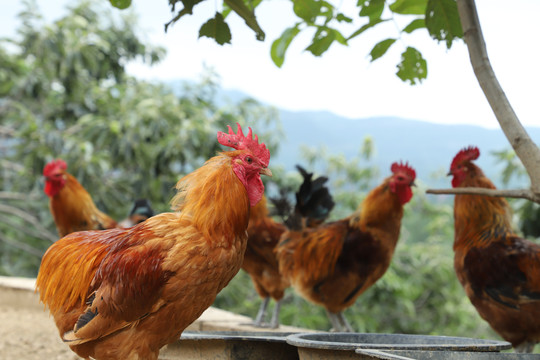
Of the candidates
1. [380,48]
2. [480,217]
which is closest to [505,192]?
[380,48]

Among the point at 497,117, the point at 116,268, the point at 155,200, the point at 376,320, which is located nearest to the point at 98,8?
the point at 155,200

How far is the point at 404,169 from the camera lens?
4.05 m

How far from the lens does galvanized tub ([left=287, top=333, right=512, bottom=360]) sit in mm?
1597

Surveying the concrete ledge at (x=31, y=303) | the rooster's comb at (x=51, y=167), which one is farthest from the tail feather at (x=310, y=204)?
the rooster's comb at (x=51, y=167)

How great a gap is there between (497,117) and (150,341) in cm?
137

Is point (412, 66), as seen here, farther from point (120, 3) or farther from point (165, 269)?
point (165, 269)

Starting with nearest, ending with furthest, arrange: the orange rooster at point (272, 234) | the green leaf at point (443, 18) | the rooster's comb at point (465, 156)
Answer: the green leaf at point (443, 18), the rooster's comb at point (465, 156), the orange rooster at point (272, 234)

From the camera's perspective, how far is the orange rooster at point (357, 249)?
3.94 m

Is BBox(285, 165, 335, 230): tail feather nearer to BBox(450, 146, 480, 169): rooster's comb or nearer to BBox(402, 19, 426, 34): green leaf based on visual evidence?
BBox(450, 146, 480, 169): rooster's comb

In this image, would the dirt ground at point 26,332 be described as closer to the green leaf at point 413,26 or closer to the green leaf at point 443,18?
the green leaf at point 413,26

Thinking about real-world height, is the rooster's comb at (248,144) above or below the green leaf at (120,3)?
below

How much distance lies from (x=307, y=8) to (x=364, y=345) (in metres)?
1.07

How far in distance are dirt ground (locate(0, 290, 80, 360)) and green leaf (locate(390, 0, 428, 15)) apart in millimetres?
2993

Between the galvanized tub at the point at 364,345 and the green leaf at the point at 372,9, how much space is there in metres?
1.00
